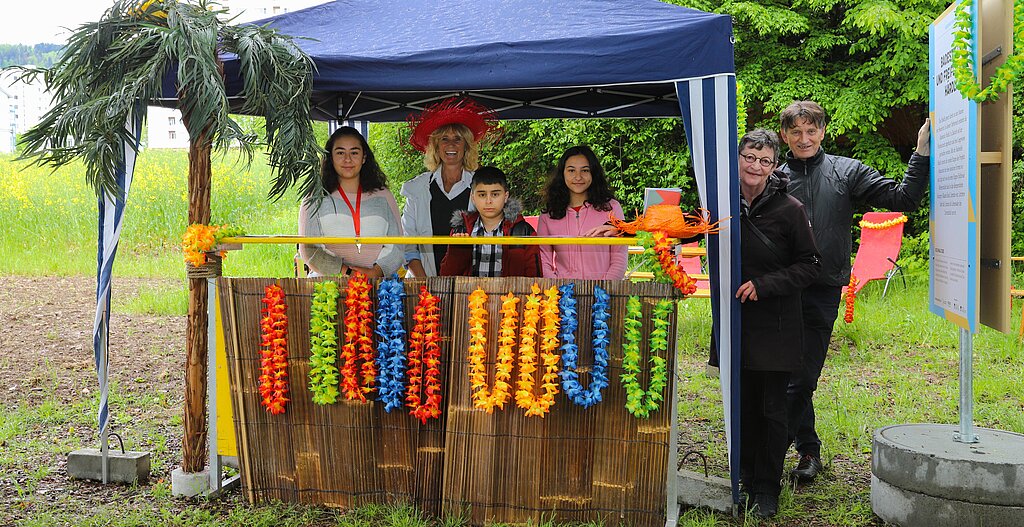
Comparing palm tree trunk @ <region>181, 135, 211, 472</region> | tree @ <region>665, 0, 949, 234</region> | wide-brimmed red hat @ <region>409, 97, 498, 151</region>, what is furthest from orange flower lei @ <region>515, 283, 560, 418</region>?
tree @ <region>665, 0, 949, 234</region>

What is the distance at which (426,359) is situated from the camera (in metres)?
3.74

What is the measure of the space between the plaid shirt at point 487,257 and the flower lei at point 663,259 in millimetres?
943

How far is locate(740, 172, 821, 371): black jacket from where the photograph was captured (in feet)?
12.2

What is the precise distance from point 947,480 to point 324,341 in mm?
2525

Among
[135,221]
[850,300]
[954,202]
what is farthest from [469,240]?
[135,221]

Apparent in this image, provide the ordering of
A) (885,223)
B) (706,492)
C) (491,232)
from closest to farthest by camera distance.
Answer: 1. (706,492)
2. (491,232)
3. (885,223)

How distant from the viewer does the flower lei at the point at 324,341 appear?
149 inches

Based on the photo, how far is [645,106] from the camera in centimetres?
632

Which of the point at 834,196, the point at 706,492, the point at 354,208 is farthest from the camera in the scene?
the point at 354,208

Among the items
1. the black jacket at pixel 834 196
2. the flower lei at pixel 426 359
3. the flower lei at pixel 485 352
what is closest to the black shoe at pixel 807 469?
the black jacket at pixel 834 196

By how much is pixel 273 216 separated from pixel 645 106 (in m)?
10.4

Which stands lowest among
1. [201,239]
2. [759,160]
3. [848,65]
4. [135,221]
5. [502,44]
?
[201,239]

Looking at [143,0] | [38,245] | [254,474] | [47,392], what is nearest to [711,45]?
[143,0]

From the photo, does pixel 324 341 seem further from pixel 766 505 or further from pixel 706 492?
pixel 766 505
